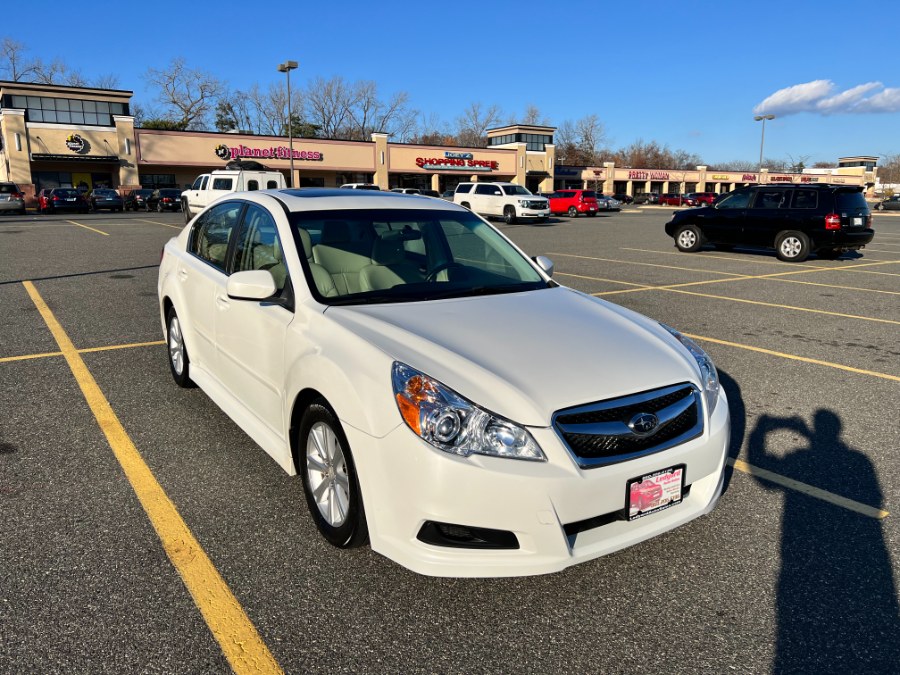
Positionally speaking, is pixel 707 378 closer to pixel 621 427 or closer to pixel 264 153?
pixel 621 427

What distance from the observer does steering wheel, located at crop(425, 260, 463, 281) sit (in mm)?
3871

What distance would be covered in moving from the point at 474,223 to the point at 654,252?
13.9 meters

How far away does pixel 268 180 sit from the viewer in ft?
77.3

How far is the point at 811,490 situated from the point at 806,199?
43.8 ft

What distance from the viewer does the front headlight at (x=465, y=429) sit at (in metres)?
2.47

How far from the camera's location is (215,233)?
4.65 m

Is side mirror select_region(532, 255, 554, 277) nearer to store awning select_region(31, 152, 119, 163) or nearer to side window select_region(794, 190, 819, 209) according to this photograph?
side window select_region(794, 190, 819, 209)

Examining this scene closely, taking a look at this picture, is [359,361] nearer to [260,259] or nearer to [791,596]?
[260,259]

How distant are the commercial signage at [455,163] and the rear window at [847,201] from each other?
1859 inches

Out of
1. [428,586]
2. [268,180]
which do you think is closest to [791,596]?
[428,586]

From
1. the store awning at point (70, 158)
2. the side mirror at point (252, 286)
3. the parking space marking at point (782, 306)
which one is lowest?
the parking space marking at point (782, 306)

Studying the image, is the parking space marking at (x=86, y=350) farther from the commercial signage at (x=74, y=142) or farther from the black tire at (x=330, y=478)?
the commercial signage at (x=74, y=142)

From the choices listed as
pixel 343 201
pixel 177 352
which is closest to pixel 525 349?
pixel 343 201

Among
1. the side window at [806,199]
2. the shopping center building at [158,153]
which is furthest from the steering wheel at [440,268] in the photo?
the shopping center building at [158,153]
